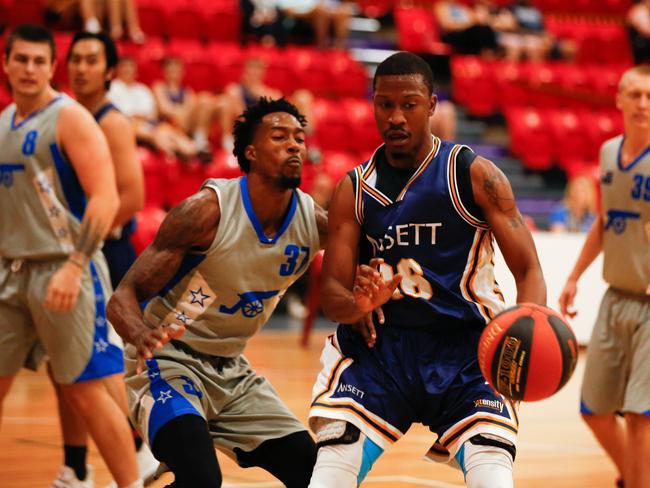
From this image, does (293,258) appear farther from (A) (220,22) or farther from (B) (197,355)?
(A) (220,22)

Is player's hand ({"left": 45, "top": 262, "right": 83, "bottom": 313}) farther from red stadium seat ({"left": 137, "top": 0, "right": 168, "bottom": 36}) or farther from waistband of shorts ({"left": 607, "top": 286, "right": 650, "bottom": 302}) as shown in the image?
red stadium seat ({"left": 137, "top": 0, "right": 168, "bottom": 36})

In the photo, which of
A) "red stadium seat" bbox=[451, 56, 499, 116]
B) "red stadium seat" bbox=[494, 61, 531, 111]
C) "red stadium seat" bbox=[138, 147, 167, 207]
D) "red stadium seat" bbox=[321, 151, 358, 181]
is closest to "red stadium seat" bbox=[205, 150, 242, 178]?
"red stadium seat" bbox=[138, 147, 167, 207]

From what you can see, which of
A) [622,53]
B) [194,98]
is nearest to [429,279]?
[194,98]

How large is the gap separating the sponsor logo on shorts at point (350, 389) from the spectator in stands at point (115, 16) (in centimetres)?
920

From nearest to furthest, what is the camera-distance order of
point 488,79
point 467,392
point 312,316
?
point 467,392, point 312,316, point 488,79

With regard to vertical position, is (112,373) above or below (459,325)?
below

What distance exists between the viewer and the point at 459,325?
3.59 meters

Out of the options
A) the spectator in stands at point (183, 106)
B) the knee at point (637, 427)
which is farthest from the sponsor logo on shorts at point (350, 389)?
the spectator in stands at point (183, 106)

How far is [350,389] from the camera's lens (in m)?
3.55

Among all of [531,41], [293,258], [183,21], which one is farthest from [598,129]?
[293,258]

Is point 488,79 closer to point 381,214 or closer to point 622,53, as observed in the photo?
point 622,53

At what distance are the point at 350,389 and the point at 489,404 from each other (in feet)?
1.55

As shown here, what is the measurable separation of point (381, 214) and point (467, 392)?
2.21 feet

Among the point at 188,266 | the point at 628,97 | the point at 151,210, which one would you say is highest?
the point at 628,97
